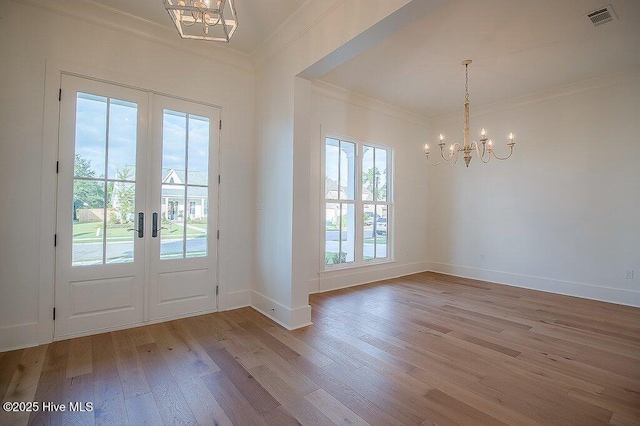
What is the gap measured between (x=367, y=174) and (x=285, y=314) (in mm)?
3059

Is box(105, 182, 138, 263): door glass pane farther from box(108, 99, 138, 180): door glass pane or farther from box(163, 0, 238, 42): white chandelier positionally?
box(163, 0, 238, 42): white chandelier

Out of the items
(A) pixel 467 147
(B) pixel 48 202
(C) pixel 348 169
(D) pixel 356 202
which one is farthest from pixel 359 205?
(B) pixel 48 202

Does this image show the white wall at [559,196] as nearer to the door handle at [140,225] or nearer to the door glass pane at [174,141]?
the door glass pane at [174,141]

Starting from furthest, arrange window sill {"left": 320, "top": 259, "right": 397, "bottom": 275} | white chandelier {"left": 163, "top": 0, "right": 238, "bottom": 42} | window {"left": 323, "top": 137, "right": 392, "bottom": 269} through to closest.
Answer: window {"left": 323, "top": 137, "right": 392, "bottom": 269}
window sill {"left": 320, "top": 259, "right": 397, "bottom": 275}
white chandelier {"left": 163, "top": 0, "right": 238, "bottom": 42}

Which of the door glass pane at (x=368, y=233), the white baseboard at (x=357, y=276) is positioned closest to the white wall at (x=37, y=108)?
the white baseboard at (x=357, y=276)

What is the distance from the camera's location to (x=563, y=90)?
459 cm

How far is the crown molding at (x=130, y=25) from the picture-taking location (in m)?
2.71

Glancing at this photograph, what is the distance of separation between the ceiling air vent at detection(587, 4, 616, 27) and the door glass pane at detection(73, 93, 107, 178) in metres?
4.97

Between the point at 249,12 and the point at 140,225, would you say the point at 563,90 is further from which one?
the point at 140,225

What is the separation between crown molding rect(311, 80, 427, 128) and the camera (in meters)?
4.57

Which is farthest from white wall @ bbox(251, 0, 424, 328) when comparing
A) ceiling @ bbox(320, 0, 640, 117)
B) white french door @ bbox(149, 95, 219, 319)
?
ceiling @ bbox(320, 0, 640, 117)

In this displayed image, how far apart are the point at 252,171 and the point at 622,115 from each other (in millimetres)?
5262

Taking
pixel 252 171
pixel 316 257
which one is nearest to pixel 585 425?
pixel 316 257

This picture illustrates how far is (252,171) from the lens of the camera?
12.7ft
